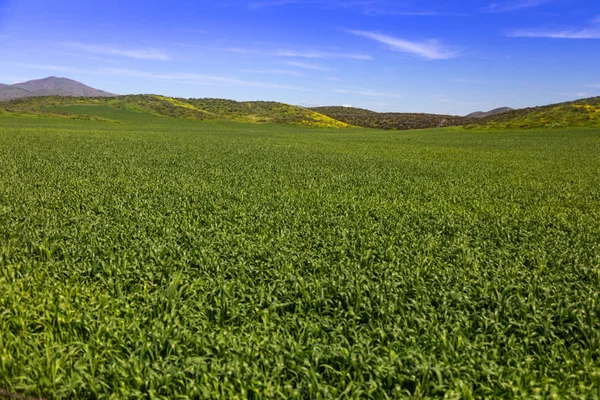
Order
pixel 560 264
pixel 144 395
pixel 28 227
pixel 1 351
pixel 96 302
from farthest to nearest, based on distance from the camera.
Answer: pixel 28 227
pixel 560 264
pixel 96 302
pixel 1 351
pixel 144 395

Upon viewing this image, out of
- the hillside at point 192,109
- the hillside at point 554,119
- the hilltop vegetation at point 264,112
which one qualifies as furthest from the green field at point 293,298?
the hillside at point 192,109

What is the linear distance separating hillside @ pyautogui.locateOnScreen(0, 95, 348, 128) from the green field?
409 feet

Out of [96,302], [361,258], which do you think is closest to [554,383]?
[361,258]

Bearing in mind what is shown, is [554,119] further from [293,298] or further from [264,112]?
[293,298]

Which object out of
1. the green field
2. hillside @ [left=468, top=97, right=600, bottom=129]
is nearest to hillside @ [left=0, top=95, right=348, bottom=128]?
hillside @ [left=468, top=97, right=600, bottom=129]

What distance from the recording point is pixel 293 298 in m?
6.54

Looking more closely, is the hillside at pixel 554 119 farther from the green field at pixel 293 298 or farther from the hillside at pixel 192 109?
the green field at pixel 293 298

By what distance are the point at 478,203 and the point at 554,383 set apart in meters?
10.6

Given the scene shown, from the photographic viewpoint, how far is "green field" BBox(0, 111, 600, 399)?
14.9 ft

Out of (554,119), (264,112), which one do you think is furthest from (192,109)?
(554,119)

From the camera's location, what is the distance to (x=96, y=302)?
20.3 feet

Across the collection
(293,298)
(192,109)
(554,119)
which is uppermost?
(192,109)

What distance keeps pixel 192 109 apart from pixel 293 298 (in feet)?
502

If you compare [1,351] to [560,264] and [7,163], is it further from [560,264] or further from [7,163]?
[7,163]
